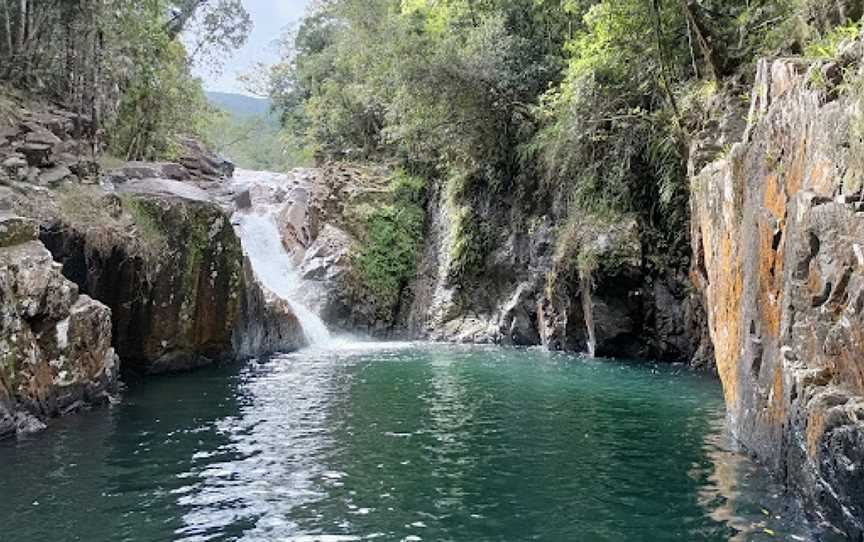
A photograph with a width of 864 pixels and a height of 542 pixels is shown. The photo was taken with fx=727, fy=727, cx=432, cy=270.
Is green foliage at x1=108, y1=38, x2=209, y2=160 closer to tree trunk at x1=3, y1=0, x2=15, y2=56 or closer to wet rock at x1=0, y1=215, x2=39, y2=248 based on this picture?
tree trunk at x1=3, y1=0, x2=15, y2=56

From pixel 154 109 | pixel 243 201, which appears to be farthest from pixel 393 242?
pixel 154 109

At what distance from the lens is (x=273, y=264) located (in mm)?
26438

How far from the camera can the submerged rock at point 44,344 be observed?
32.0ft

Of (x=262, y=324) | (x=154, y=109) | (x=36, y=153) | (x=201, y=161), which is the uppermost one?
(x=154, y=109)

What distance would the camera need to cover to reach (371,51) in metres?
31.5

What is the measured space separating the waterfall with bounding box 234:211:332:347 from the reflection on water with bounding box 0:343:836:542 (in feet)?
33.4

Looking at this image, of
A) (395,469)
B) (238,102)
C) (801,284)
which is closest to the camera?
(801,284)

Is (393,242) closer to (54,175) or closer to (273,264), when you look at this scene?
(273,264)

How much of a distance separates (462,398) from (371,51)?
22433 mm

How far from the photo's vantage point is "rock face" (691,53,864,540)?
571cm

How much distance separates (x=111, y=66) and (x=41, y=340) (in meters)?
11.5

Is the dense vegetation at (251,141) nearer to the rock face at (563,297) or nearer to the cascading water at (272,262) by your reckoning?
the cascading water at (272,262)

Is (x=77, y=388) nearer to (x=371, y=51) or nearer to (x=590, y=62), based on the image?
(x=590, y=62)

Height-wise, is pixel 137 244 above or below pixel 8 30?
below
